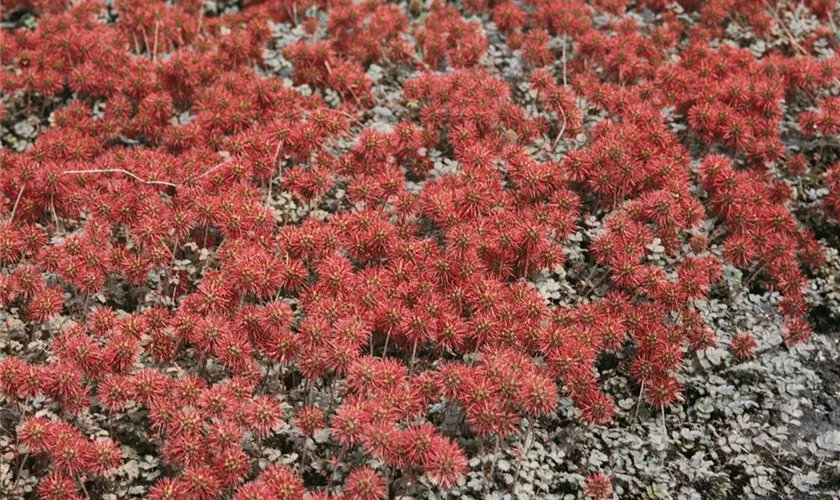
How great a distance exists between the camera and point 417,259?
4.17m

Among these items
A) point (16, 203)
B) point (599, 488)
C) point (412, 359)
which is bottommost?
point (599, 488)

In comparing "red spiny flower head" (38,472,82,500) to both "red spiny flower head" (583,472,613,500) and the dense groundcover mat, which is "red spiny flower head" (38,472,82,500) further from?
"red spiny flower head" (583,472,613,500)

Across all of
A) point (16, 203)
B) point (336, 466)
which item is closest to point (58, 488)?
point (336, 466)

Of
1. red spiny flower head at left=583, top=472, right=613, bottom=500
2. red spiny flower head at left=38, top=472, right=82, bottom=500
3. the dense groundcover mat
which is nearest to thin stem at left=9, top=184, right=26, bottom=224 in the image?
the dense groundcover mat

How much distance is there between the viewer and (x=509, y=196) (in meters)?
4.68

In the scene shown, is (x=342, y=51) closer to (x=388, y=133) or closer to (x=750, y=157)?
(x=388, y=133)

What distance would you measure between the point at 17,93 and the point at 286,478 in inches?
147

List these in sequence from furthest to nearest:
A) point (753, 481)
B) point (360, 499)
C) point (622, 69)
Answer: point (622, 69), point (753, 481), point (360, 499)

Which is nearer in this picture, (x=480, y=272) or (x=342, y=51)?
(x=480, y=272)

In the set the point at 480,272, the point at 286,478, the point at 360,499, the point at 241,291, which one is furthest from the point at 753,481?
the point at 241,291

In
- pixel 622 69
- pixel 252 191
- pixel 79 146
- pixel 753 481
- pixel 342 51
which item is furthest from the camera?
pixel 342 51

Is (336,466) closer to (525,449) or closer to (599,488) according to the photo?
(525,449)

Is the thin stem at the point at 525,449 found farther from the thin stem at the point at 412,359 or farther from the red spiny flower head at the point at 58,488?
the red spiny flower head at the point at 58,488

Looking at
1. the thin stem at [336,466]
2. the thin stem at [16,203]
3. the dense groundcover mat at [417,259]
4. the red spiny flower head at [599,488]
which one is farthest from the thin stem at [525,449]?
the thin stem at [16,203]
